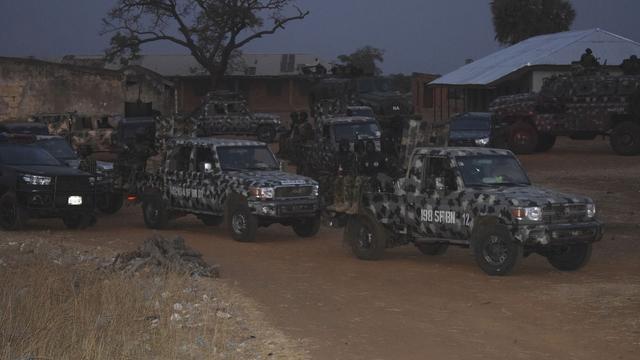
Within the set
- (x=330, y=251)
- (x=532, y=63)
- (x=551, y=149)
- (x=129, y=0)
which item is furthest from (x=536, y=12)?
(x=330, y=251)

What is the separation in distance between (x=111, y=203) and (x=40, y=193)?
3901 millimetres

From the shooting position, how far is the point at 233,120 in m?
45.1

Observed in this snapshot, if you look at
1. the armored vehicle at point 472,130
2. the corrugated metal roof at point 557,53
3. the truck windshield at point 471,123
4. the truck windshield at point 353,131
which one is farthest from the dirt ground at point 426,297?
the corrugated metal roof at point 557,53

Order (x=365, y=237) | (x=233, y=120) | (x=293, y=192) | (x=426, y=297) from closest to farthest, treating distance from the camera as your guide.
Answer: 1. (x=426, y=297)
2. (x=365, y=237)
3. (x=293, y=192)
4. (x=233, y=120)

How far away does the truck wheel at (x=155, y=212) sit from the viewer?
70.8ft

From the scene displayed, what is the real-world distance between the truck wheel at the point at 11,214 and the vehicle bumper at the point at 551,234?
1027 centimetres

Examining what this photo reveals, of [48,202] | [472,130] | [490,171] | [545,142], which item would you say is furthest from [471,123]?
[490,171]

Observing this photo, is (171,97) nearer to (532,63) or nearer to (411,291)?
(532,63)

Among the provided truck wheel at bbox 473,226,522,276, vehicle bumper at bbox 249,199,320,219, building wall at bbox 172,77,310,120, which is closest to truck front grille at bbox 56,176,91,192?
vehicle bumper at bbox 249,199,320,219

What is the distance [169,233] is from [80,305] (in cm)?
968

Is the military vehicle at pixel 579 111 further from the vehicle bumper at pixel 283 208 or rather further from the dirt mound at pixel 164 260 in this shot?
the dirt mound at pixel 164 260

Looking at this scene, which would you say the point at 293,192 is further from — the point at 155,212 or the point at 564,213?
the point at 564,213

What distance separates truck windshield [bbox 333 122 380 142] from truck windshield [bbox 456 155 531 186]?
1130 centimetres

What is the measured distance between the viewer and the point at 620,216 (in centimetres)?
2219
